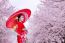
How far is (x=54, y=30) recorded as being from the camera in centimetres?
282

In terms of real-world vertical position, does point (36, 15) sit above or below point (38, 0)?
below

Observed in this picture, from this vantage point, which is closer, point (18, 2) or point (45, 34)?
point (45, 34)

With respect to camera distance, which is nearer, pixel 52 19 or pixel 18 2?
pixel 52 19

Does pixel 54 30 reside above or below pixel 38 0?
below

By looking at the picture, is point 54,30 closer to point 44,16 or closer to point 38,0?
point 44,16

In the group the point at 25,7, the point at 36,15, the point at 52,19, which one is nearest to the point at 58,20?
the point at 52,19

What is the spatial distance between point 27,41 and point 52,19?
1.46 ft

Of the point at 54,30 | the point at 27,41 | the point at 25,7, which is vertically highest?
the point at 25,7

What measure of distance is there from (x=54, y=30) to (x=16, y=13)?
1.86 ft

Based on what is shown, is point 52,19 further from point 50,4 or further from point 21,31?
point 21,31

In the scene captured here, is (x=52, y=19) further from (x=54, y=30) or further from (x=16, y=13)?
(x=16, y=13)

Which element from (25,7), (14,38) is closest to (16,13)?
(25,7)

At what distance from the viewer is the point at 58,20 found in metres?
2.81

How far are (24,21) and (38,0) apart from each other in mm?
333
